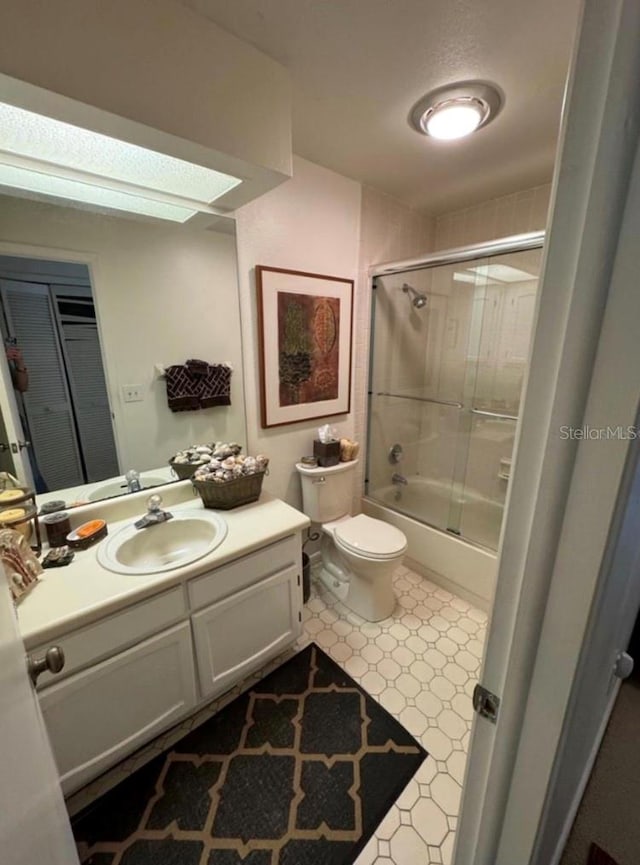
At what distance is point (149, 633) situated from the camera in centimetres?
119

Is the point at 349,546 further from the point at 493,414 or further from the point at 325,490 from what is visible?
the point at 493,414

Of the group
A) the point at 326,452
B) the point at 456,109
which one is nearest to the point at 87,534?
the point at 326,452

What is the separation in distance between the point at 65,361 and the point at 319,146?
4.83 ft

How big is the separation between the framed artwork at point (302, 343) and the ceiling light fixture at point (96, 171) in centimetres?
48

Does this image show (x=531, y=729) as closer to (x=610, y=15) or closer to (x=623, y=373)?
(x=623, y=373)

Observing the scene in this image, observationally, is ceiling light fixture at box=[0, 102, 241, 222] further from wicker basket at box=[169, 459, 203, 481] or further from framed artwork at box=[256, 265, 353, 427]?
wicker basket at box=[169, 459, 203, 481]

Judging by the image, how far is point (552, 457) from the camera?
1.50ft

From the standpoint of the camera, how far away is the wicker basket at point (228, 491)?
1.56m

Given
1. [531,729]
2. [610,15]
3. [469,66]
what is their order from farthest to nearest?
1. [469,66]
2. [531,729]
3. [610,15]

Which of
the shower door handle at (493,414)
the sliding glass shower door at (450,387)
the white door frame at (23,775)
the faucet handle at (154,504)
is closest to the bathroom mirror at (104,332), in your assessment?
the faucet handle at (154,504)

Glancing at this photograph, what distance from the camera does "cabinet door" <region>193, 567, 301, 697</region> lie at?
1.34 meters

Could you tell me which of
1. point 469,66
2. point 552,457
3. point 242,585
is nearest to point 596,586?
point 552,457

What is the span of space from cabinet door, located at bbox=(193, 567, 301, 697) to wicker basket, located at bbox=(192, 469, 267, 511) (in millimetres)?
371

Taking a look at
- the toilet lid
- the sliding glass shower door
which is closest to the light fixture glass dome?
the sliding glass shower door
